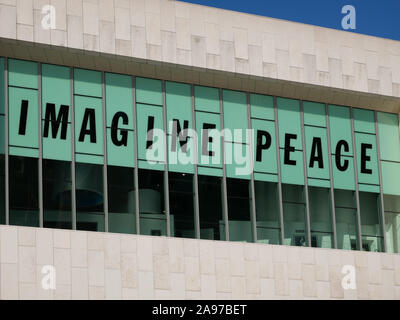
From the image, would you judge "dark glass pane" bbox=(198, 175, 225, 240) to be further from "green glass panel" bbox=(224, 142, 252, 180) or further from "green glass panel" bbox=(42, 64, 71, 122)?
"green glass panel" bbox=(42, 64, 71, 122)

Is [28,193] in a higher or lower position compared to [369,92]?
lower

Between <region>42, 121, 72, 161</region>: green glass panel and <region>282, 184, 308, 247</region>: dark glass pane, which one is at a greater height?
<region>42, 121, 72, 161</region>: green glass panel

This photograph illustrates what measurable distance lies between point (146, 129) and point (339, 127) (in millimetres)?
7291

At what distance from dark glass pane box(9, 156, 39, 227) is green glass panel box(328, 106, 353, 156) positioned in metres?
10.7

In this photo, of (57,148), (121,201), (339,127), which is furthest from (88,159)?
(339,127)

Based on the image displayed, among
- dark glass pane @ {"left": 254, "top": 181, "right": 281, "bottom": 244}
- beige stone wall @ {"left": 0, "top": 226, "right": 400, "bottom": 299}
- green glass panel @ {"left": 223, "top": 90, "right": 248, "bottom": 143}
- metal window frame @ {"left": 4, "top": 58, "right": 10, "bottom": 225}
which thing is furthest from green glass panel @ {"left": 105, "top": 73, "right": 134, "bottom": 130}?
dark glass pane @ {"left": 254, "top": 181, "right": 281, "bottom": 244}

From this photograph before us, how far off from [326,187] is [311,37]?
5197 millimetres

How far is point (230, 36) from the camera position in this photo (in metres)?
Answer: 31.2

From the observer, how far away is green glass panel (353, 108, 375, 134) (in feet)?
110

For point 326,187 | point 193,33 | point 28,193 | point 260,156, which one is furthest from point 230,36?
point 28,193

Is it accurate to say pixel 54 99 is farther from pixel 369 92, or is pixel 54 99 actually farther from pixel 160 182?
pixel 369 92

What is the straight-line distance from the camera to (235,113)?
103ft

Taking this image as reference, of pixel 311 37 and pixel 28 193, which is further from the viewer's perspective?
pixel 311 37

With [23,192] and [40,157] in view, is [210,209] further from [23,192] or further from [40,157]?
[23,192]
